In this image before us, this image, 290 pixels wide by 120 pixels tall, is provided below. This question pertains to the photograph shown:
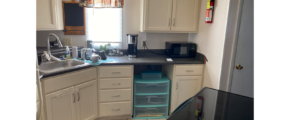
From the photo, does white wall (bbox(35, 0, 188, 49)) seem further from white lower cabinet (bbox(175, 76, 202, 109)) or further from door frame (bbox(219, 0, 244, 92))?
door frame (bbox(219, 0, 244, 92))

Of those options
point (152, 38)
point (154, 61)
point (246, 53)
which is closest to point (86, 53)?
point (154, 61)

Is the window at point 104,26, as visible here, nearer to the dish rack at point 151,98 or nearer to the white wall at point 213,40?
the dish rack at point 151,98

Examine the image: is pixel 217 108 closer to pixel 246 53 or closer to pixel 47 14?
pixel 246 53

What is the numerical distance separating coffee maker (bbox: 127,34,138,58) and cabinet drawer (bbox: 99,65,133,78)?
347mm

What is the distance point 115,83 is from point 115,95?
17cm

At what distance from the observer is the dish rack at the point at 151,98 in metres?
2.57

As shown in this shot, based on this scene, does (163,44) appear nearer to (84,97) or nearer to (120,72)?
(120,72)

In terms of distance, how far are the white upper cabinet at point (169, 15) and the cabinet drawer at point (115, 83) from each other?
0.77m

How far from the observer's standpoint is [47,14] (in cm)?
221

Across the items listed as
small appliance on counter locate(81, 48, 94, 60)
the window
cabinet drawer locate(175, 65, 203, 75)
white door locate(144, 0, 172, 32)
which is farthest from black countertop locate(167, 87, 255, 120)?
the window

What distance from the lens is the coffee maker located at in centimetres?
264

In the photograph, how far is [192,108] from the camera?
1167 millimetres

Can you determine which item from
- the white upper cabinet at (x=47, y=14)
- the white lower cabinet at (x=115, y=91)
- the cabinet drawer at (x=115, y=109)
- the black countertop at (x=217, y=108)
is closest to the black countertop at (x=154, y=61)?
the white lower cabinet at (x=115, y=91)

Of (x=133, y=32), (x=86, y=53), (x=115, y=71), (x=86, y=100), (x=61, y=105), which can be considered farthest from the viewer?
(x=133, y=32)
